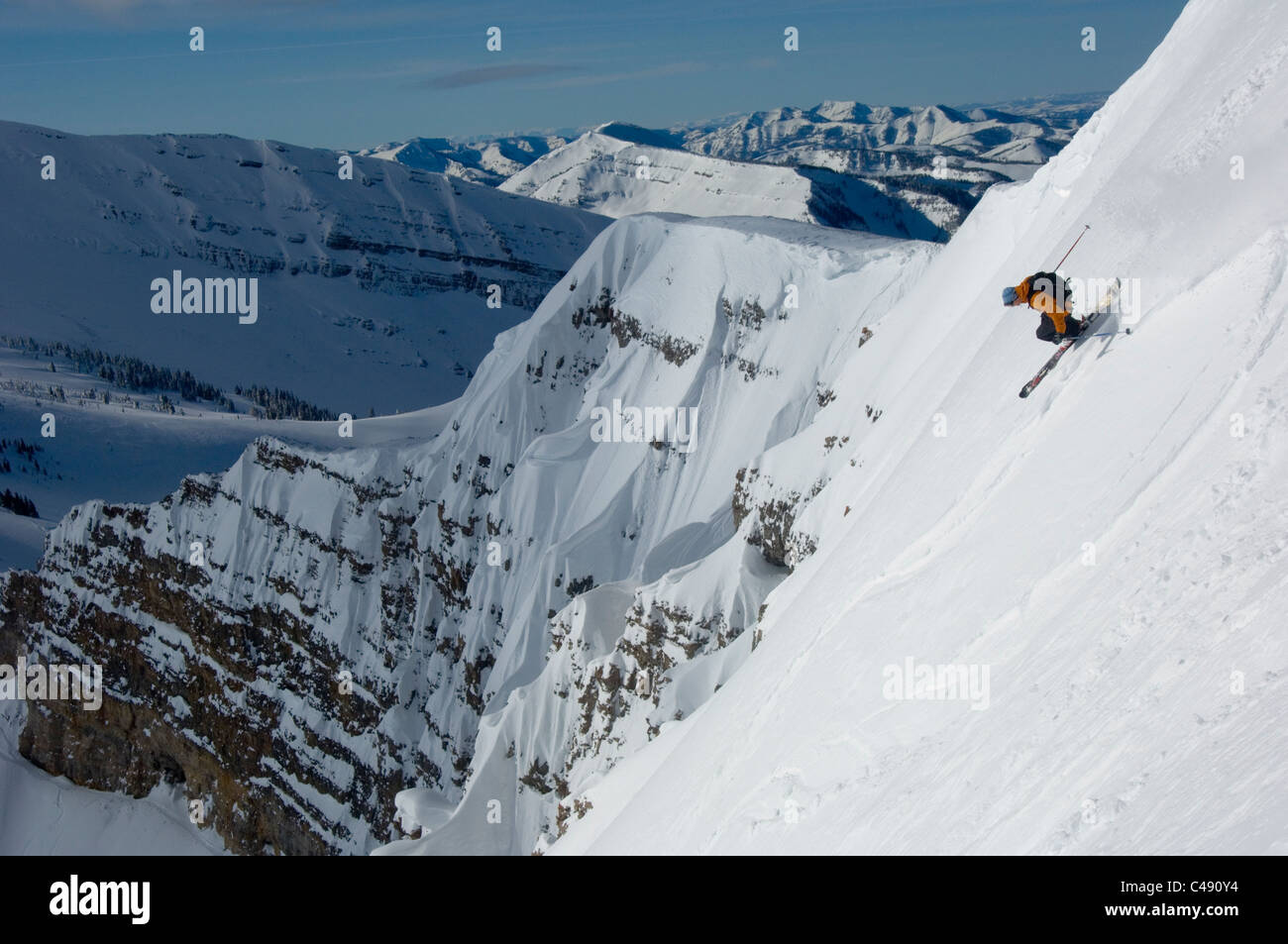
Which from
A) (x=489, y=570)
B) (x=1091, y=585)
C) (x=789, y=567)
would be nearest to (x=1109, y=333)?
(x=1091, y=585)

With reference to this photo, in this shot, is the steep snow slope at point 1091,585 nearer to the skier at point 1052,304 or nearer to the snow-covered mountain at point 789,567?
the snow-covered mountain at point 789,567

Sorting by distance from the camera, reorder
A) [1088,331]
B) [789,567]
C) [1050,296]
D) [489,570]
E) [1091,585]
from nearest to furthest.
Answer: [1091,585] → [1050,296] → [1088,331] → [789,567] → [489,570]

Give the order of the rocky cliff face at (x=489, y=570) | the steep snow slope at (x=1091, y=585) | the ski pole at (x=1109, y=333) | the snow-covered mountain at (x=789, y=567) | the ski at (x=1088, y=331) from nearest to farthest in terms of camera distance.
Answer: the steep snow slope at (x=1091, y=585) → the snow-covered mountain at (x=789, y=567) → the ski pole at (x=1109, y=333) → the ski at (x=1088, y=331) → the rocky cliff face at (x=489, y=570)

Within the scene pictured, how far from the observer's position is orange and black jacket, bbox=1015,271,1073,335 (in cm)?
1308

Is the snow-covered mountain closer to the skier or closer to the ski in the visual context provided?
the ski

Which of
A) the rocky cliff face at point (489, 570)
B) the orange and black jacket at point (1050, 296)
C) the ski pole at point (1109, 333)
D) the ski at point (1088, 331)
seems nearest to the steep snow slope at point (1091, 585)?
the ski pole at point (1109, 333)

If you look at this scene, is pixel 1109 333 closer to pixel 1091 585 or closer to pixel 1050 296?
pixel 1050 296

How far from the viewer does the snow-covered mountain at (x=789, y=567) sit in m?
8.93

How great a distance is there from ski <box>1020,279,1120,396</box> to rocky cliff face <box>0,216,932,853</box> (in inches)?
593

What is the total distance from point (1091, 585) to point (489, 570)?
41101mm

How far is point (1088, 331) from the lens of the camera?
44.7ft

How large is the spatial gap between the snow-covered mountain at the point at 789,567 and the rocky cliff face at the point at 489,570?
21 cm
